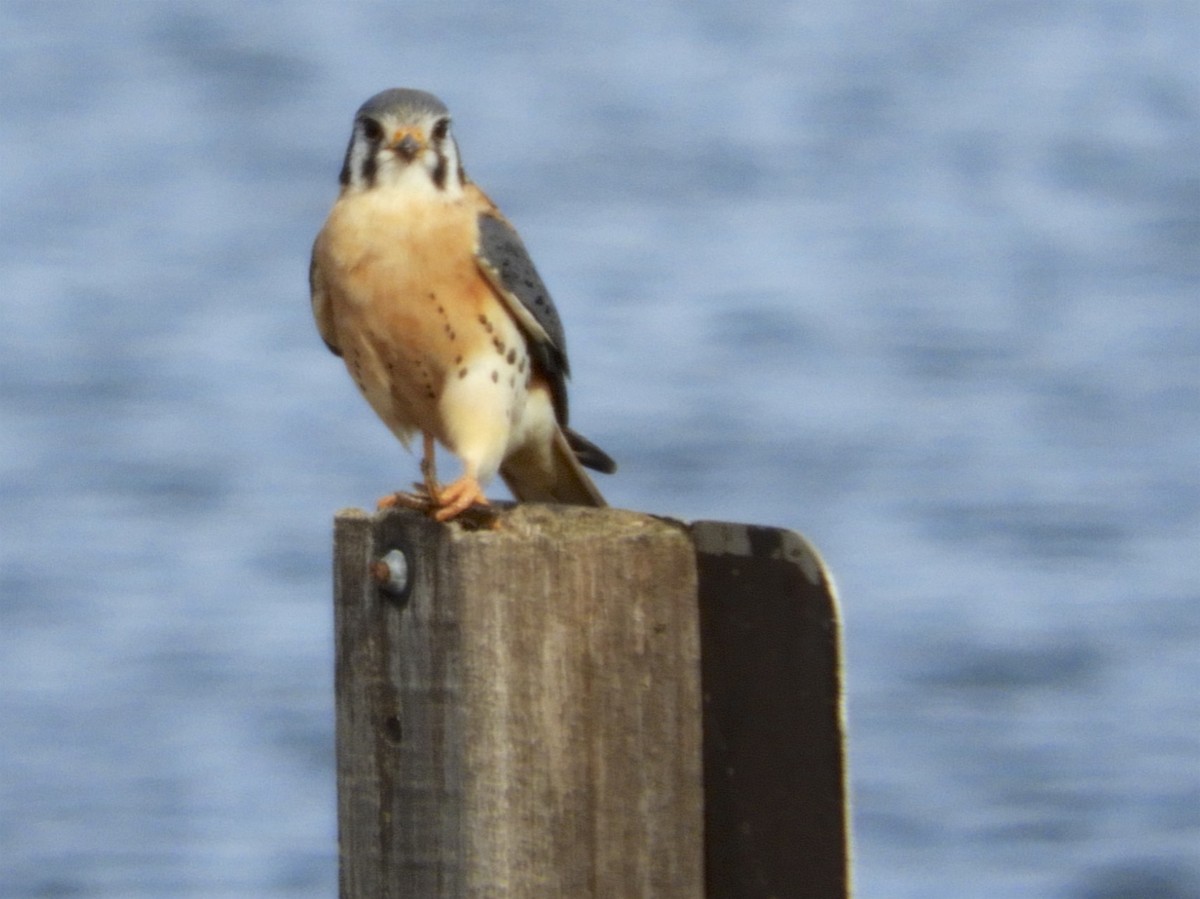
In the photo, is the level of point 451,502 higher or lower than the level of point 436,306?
lower

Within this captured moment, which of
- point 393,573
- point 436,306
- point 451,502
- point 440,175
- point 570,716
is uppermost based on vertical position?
point 440,175

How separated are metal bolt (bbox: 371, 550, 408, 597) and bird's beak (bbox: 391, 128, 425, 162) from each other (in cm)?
169

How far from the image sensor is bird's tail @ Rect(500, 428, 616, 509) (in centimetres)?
387

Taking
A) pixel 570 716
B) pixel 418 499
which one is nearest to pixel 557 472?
pixel 418 499

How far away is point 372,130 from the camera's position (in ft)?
12.6

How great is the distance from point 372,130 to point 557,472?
29.9 inches

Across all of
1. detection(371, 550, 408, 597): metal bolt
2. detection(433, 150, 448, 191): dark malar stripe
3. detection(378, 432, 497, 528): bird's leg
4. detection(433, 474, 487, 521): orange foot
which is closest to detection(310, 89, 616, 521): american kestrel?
detection(433, 150, 448, 191): dark malar stripe

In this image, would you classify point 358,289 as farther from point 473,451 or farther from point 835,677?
point 835,677

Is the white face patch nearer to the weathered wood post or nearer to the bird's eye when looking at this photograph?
the bird's eye

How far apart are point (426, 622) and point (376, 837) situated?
0.25 metres

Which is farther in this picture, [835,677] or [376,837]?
[376,837]

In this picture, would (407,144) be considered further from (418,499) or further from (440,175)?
(418,499)

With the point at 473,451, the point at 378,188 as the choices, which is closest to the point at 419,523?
the point at 473,451

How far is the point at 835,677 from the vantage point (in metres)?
1.85
